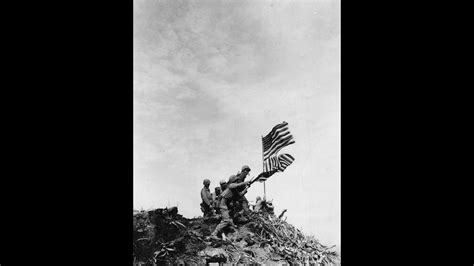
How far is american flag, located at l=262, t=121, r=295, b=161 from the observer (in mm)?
7449

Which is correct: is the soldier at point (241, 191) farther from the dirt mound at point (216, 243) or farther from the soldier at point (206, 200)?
the soldier at point (206, 200)

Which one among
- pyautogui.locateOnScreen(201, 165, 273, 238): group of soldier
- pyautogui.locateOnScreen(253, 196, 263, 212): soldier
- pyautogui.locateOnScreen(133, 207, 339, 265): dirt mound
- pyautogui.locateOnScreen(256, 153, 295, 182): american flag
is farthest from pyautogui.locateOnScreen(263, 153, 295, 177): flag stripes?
pyautogui.locateOnScreen(133, 207, 339, 265): dirt mound

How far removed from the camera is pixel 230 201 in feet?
24.2

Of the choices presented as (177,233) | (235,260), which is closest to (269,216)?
(235,260)

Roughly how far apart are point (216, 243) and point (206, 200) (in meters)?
0.96

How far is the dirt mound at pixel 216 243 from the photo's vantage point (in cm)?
661

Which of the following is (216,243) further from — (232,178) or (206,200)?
(232,178)

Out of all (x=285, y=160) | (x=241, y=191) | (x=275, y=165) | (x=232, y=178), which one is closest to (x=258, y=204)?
(x=241, y=191)

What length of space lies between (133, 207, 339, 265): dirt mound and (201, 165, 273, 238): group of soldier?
0.16 m

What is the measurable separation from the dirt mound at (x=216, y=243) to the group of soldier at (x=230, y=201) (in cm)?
16

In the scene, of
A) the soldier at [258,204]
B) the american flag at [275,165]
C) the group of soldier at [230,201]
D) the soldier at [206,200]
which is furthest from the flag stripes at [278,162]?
the soldier at [206,200]
